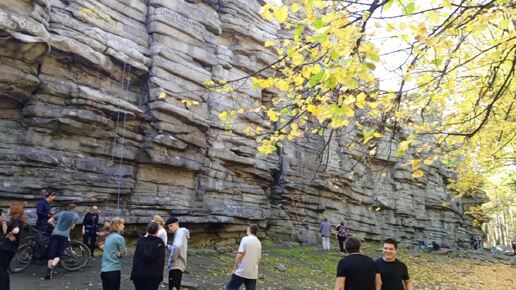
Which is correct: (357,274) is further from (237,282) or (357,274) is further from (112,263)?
(112,263)

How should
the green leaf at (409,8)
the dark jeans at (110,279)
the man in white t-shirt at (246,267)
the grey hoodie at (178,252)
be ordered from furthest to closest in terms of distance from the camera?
the grey hoodie at (178,252) → the man in white t-shirt at (246,267) → the dark jeans at (110,279) → the green leaf at (409,8)

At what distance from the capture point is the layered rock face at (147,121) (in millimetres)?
13070

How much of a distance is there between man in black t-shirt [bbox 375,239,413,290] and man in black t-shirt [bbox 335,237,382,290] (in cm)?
33

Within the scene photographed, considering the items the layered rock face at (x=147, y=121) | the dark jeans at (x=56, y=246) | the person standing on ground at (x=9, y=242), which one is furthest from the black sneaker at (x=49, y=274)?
the layered rock face at (x=147, y=121)

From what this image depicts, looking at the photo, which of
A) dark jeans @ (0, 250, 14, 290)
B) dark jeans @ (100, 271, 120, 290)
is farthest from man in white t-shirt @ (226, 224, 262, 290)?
dark jeans @ (0, 250, 14, 290)

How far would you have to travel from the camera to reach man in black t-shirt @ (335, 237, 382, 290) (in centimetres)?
508

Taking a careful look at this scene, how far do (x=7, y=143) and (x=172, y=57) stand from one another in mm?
8082

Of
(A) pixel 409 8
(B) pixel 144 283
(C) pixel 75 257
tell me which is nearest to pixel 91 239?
(C) pixel 75 257

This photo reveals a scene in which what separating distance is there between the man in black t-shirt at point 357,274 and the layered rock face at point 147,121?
321 cm

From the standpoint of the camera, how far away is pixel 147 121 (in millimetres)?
16500

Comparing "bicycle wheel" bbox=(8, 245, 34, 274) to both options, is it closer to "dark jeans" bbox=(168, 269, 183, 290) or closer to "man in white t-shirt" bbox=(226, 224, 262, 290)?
"dark jeans" bbox=(168, 269, 183, 290)

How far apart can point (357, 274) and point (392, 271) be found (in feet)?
2.79

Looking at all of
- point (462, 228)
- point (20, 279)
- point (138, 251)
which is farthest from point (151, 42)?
point (462, 228)

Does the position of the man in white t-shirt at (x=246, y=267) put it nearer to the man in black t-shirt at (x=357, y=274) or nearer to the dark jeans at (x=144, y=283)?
the dark jeans at (x=144, y=283)
